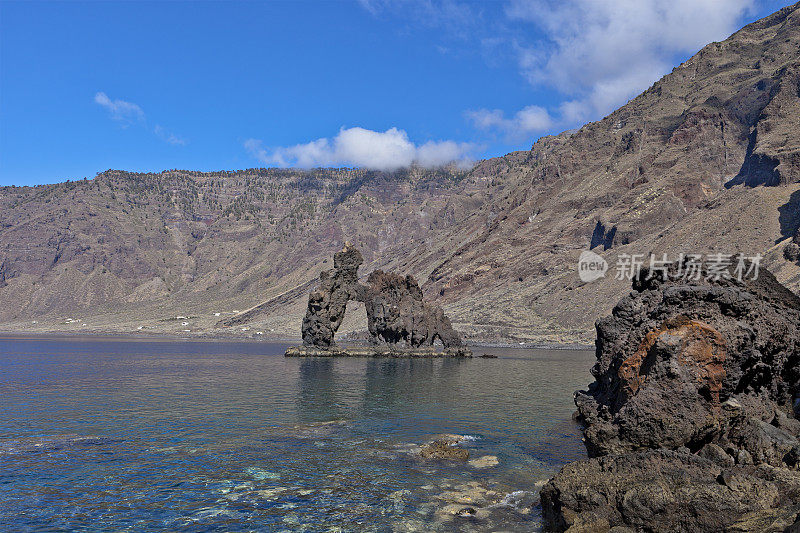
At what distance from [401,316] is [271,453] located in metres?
77.2

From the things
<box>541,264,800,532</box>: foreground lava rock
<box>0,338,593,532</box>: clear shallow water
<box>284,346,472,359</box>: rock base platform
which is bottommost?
<box>0,338,593,532</box>: clear shallow water

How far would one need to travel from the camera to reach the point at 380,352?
9788 centimetres

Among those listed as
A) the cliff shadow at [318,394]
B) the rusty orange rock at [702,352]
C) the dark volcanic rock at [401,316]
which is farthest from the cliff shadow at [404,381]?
the rusty orange rock at [702,352]

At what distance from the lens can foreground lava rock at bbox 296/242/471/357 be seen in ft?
319

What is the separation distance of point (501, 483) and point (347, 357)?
73.7m

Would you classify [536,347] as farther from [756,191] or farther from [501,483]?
[501,483]

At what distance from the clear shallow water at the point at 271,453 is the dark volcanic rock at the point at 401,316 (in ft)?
151

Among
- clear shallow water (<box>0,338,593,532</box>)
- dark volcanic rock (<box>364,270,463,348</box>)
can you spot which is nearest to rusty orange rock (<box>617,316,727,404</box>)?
clear shallow water (<box>0,338,593,532</box>)

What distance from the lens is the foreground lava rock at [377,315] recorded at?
97.3m

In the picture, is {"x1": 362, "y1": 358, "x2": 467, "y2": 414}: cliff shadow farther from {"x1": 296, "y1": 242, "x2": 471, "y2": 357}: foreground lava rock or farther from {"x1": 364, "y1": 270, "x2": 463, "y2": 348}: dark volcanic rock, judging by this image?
{"x1": 364, "y1": 270, "x2": 463, "y2": 348}: dark volcanic rock

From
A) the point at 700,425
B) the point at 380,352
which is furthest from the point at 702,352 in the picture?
the point at 380,352

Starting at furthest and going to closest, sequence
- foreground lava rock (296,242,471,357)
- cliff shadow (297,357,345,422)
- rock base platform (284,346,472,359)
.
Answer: foreground lava rock (296,242,471,357)
rock base platform (284,346,472,359)
cliff shadow (297,357,345,422)

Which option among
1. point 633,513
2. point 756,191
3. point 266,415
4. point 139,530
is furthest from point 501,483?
point 756,191

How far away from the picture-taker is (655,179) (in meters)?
170
